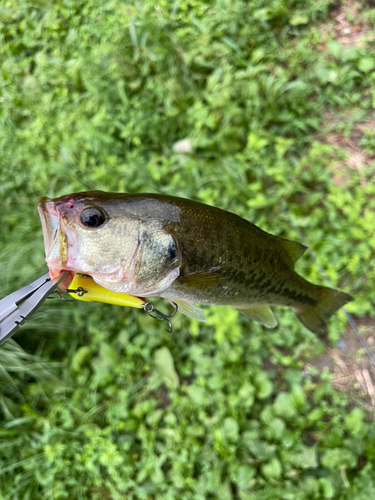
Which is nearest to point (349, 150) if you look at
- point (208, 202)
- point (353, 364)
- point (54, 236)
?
point (208, 202)

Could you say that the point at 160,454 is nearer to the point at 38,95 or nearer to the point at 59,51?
the point at 38,95

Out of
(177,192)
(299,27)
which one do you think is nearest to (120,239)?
(177,192)

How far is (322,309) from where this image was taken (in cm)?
195

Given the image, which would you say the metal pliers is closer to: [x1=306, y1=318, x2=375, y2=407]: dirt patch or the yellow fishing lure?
the yellow fishing lure

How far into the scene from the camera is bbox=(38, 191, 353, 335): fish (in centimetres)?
117

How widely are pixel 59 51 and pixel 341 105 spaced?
129 inches

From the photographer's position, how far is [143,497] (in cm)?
239

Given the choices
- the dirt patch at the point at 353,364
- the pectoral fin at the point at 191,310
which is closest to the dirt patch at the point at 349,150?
the dirt patch at the point at 353,364

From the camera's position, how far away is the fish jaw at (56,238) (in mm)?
1137

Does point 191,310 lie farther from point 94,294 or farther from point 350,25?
point 350,25

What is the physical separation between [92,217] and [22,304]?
17.6 inches

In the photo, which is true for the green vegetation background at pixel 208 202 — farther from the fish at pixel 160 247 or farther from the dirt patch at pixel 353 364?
the fish at pixel 160 247

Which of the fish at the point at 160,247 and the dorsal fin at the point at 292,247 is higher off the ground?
the fish at the point at 160,247

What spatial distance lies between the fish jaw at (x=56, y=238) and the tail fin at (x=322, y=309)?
1397mm
